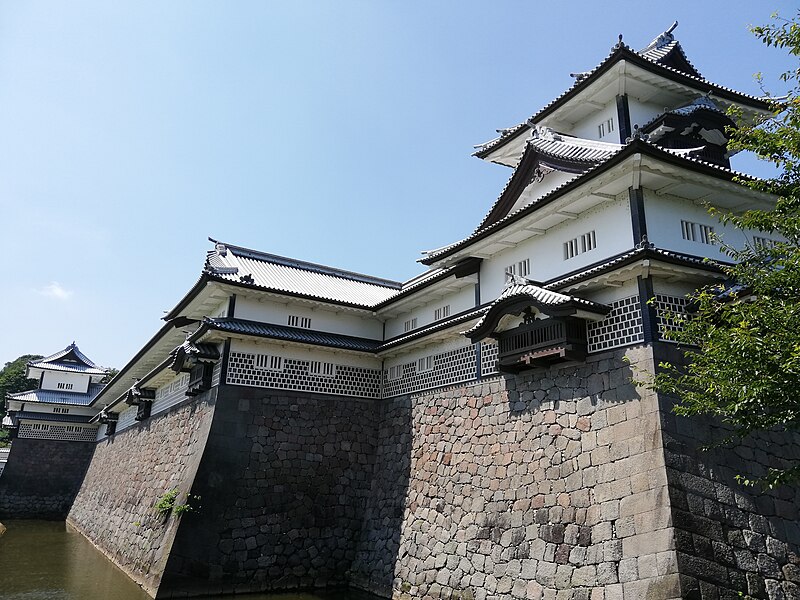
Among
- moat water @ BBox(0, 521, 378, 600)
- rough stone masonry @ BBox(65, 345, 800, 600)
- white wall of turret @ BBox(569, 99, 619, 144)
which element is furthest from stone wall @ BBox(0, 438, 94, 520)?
white wall of turret @ BBox(569, 99, 619, 144)

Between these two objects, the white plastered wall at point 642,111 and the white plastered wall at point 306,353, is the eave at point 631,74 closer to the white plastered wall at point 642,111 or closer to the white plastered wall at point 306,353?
the white plastered wall at point 642,111

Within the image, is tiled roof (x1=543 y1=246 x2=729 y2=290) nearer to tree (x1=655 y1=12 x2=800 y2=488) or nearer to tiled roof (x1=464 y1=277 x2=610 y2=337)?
tiled roof (x1=464 y1=277 x2=610 y2=337)

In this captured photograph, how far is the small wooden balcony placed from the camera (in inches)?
387

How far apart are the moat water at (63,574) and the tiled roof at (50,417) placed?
11529 millimetres

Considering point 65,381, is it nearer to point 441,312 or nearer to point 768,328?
point 441,312

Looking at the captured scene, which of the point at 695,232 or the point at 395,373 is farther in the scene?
the point at 395,373

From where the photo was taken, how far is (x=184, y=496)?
1332 centimetres

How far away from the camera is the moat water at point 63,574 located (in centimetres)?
1285

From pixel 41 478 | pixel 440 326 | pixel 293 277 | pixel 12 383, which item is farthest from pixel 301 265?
pixel 12 383

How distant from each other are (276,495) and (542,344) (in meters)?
8.12

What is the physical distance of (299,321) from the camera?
16156 mm

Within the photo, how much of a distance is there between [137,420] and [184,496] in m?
11.5

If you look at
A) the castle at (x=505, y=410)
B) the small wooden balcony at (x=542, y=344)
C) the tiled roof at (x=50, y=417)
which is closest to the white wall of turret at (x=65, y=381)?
the tiled roof at (x=50, y=417)

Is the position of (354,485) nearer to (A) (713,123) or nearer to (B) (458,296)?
(B) (458,296)
